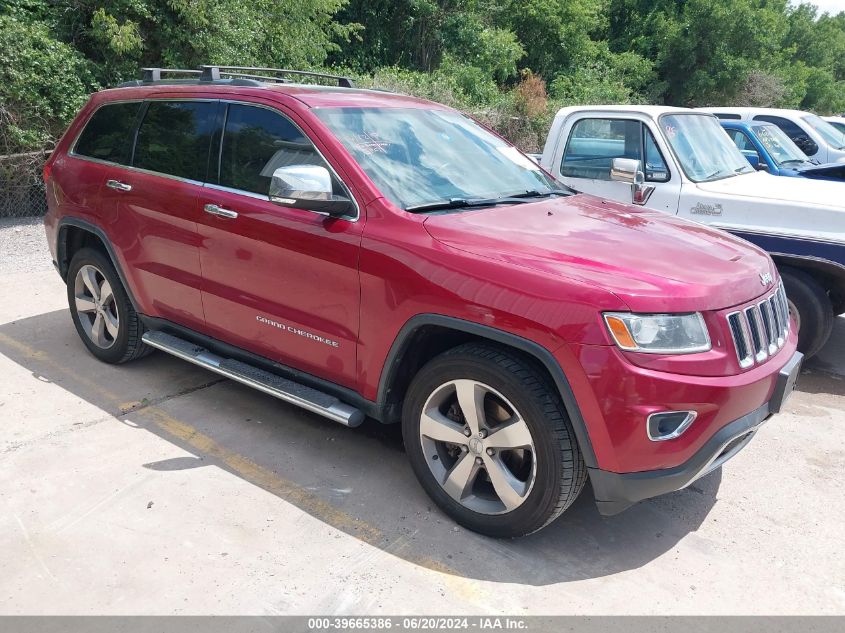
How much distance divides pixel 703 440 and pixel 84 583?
8.44 ft

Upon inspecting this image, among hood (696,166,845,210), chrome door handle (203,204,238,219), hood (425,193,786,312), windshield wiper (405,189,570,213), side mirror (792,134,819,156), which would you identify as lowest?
side mirror (792,134,819,156)

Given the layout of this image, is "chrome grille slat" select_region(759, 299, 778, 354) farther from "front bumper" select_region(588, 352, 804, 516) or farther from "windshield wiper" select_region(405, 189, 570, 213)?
"windshield wiper" select_region(405, 189, 570, 213)

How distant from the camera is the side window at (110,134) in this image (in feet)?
15.8

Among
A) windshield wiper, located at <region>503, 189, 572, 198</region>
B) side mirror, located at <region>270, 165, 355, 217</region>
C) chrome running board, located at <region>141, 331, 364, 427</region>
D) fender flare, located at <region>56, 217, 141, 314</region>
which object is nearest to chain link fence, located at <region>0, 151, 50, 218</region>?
fender flare, located at <region>56, 217, 141, 314</region>

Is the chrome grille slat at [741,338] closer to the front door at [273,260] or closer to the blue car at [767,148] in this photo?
the front door at [273,260]

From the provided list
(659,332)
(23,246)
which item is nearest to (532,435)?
(659,332)

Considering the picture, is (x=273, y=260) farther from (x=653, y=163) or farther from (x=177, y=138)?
(x=653, y=163)

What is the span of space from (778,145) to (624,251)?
26.9ft

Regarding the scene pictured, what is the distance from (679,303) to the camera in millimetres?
2865

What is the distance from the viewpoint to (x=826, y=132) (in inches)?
477

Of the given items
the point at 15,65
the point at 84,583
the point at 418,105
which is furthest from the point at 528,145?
the point at 84,583

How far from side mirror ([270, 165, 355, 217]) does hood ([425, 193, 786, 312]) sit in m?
0.48

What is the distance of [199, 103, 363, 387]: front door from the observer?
3.60m

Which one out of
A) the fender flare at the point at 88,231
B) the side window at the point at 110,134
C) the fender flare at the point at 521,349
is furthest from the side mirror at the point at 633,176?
the fender flare at the point at 88,231
